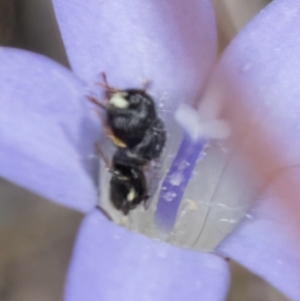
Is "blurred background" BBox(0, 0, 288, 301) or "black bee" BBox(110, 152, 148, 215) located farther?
→ "blurred background" BBox(0, 0, 288, 301)

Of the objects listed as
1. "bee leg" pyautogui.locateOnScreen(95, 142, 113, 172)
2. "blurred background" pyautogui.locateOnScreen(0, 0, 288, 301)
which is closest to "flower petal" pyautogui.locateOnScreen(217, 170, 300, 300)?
"bee leg" pyautogui.locateOnScreen(95, 142, 113, 172)

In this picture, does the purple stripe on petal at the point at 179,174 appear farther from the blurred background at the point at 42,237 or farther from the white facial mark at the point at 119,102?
the blurred background at the point at 42,237

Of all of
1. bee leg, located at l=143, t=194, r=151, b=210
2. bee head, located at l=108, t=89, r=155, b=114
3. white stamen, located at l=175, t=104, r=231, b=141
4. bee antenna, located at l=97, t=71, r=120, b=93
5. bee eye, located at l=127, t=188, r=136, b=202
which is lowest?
bee leg, located at l=143, t=194, r=151, b=210

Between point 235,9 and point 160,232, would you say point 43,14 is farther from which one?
point 160,232

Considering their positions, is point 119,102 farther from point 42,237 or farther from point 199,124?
point 42,237

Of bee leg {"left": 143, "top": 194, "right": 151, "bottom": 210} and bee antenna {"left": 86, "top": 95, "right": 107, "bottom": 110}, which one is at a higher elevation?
bee antenna {"left": 86, "top": 95, "right": 107, "bottom": 110}

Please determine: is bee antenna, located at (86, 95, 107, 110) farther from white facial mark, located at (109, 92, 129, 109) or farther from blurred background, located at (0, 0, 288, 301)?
blurred background, located at (0, 0, 288, 301)

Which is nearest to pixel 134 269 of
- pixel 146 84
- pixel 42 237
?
pixel 146 84
